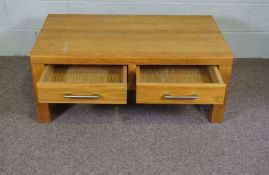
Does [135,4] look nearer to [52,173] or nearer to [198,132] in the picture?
[198,132]

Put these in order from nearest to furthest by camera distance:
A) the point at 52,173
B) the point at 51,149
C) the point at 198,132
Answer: the point at 52,173, the point at 51,149, the point at 198,132

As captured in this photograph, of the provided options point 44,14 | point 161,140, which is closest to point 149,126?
point 161,140

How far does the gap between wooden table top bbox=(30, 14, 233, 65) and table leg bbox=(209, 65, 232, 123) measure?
34 millimetres

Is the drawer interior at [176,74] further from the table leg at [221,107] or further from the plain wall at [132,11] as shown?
the plain wall at [132,11]

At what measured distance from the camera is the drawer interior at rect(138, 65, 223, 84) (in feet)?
5.48

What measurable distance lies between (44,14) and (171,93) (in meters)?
0.97

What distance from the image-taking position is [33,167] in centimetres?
150

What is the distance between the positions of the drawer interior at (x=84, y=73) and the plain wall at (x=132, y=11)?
1.78 feet

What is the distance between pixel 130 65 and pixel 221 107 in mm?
422

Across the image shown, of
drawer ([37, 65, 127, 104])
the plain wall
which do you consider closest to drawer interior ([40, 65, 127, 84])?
drawer ([37, 65, 127, 104])

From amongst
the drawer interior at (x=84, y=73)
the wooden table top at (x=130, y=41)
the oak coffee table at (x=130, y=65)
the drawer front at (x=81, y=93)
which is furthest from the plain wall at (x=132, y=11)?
the drawer front at (x=81, y=93)

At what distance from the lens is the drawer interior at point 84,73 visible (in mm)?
1656

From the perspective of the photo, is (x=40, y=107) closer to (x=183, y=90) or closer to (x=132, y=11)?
(x=183, y=90)

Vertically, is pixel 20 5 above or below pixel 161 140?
above
